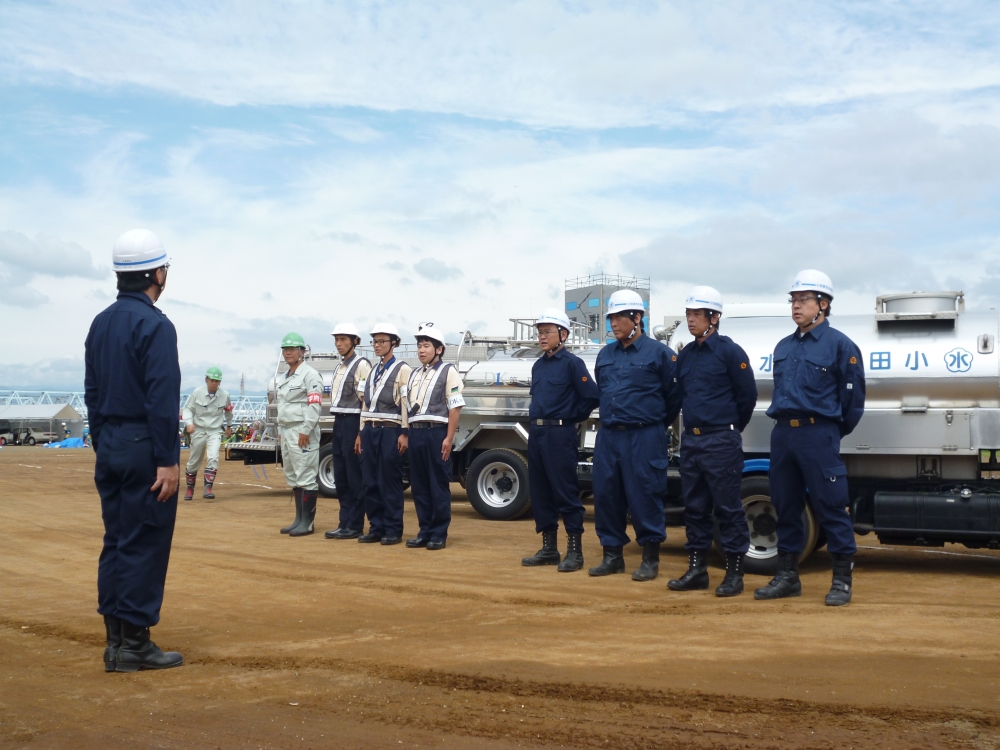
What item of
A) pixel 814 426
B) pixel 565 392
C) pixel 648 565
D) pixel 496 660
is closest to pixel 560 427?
pixel 565 392

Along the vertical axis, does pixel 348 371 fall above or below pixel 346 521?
above

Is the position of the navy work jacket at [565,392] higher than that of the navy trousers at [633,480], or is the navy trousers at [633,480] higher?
the navy work jacket at [565,392]

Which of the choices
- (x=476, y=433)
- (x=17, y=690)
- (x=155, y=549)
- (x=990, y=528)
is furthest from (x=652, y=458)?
(x=476, y=433)

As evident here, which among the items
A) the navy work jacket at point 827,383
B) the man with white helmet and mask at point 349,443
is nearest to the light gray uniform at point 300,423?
the man with white helmet and mask at point 349,443

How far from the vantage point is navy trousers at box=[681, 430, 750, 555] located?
287 inches

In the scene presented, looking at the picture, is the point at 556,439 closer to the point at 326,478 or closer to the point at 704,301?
the point at 704,301

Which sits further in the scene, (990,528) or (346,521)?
(346,521)

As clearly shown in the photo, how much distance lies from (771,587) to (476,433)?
6.64 metres

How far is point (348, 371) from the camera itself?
10.6 metres

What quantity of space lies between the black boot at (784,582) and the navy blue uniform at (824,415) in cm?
8

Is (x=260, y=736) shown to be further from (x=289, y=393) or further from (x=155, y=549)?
(x=289, y=393)

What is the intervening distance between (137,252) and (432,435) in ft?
16.1

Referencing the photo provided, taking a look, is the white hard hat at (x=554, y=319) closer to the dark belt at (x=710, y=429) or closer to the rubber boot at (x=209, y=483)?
the dark belt at (x=710, y=429)

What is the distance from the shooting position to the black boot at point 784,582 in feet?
22.8
